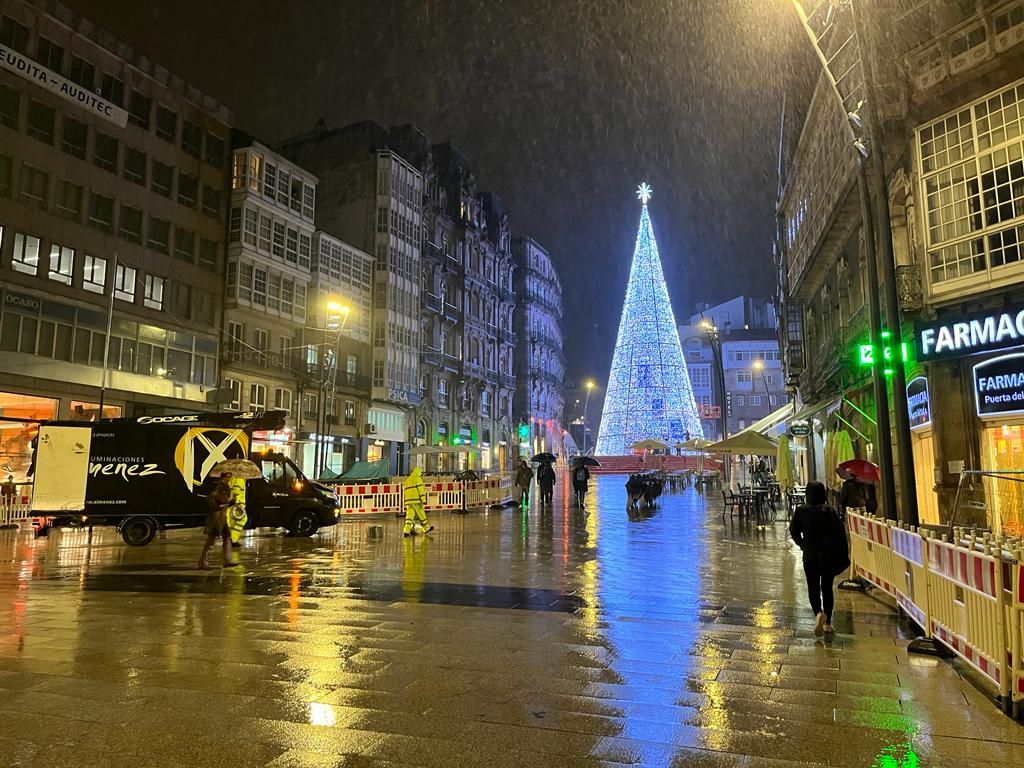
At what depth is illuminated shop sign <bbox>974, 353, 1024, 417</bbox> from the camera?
46.6 feet

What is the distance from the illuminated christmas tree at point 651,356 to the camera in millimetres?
51875

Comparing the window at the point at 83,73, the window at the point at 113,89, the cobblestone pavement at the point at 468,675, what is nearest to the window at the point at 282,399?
the window at the point at 113,89

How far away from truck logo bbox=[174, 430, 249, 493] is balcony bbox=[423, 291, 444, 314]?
3740 cm

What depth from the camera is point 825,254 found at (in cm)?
2450

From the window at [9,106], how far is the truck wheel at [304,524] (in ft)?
→ 68.7

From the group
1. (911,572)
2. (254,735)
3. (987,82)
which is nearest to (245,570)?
(254,735)

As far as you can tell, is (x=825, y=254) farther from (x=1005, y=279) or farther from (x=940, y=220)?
(x=1005, y=279)

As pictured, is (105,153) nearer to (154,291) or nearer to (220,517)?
(154,291)

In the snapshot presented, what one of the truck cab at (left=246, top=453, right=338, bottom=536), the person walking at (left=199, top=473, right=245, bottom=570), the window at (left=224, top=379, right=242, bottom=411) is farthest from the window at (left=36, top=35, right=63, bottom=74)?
the person walking at (left=199, top=473, right=245, bottom=570)

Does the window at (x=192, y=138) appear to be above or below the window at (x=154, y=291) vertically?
above

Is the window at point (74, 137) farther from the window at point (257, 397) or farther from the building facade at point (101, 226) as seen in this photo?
the window at point (257, 397)

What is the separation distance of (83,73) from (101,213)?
579 cm

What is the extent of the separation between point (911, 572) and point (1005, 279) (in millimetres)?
10340

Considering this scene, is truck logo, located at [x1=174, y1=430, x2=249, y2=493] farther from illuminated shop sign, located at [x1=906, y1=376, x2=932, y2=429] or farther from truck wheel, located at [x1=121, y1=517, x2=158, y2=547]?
illuminated shop sign, located at [x1=906, y1=376, x2=932, y2=429]
